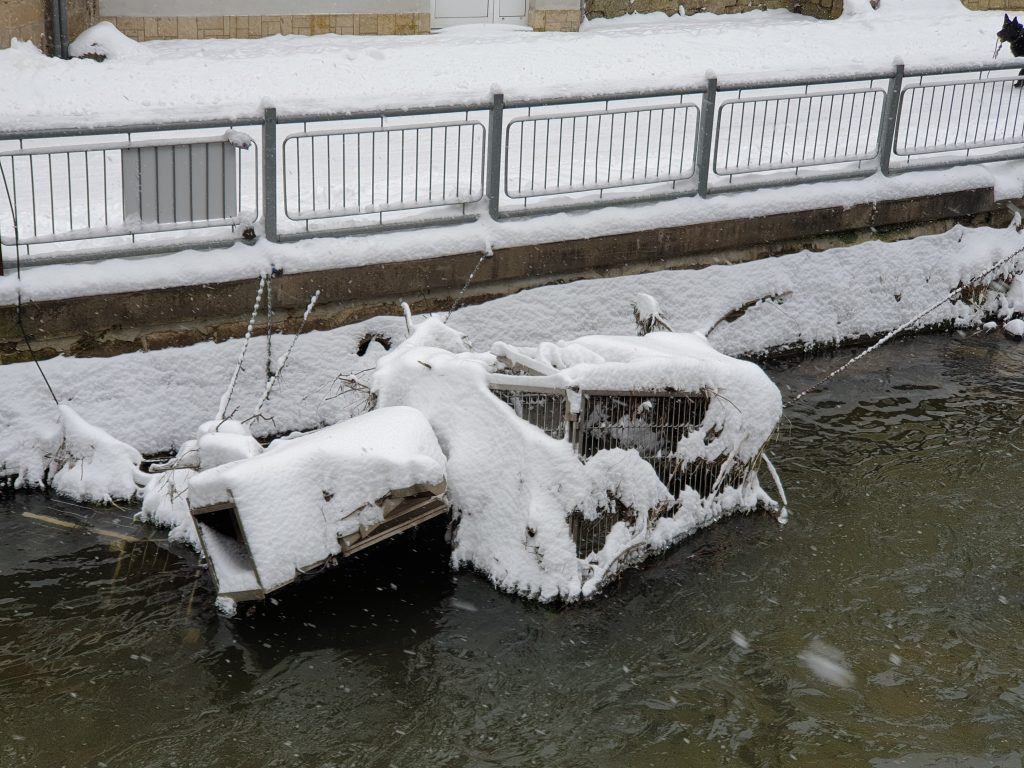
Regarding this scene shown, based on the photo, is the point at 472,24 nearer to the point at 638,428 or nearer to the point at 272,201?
the point at 272,201

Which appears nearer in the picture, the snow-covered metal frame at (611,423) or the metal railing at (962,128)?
the snow-covered metal frame at (611,423)

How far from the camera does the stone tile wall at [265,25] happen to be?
562 inches

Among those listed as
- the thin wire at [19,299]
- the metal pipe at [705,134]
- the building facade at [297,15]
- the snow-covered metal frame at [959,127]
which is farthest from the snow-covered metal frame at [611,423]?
the building facade at [297,15]

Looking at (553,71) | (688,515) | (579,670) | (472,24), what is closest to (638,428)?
(688,515)

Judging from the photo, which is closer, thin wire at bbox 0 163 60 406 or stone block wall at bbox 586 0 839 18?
thin wire at bbox 0 163 60 406

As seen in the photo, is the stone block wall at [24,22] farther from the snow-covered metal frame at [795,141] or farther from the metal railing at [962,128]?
the metal railing at [962,128]

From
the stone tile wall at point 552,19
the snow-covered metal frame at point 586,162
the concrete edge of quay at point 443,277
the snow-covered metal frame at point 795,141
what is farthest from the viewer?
the stone tile wall at point 552,19

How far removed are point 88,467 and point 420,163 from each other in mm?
3369

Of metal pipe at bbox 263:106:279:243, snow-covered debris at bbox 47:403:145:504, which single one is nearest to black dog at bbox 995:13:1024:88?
metal pipe at bbox 263:106:279:243

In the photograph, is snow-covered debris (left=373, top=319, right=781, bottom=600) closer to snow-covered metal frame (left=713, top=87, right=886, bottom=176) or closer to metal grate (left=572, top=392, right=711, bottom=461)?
metal grate (left=572, top=392, right=711, bottom=461)

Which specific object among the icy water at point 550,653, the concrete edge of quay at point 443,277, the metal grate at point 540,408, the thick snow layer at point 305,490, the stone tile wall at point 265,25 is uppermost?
the stone tile wall at point 265,25

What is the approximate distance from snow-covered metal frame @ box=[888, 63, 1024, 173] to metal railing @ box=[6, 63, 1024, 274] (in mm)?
21

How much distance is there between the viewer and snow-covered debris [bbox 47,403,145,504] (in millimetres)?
8047

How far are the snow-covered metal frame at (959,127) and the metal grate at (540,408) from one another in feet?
17.3
